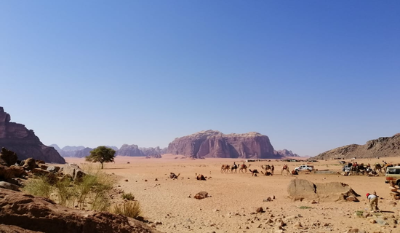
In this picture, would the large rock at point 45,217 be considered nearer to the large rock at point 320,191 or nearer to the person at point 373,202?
the person at point 373,202

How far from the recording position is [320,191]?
1573 centimetres

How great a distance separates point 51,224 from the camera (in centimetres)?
355

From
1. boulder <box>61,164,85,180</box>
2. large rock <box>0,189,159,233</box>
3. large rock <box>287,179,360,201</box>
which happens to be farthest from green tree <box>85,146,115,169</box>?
large rock <box>0,189,159,233</box>

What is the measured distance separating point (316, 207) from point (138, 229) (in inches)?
457

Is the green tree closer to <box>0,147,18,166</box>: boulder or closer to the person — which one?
<box>0,147,18,166</box>: boulder

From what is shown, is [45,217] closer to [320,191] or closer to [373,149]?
[320,191]

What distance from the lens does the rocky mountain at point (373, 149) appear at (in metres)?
89.5

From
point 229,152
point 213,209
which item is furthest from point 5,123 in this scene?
point 229,152

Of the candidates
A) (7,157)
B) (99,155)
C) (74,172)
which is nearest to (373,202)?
(74,172)

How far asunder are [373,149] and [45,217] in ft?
376

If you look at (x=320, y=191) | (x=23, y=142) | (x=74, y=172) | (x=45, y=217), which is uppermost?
(x=23, y=142)

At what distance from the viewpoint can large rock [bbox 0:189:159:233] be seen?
3.46m

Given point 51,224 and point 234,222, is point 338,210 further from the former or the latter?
point 51,224

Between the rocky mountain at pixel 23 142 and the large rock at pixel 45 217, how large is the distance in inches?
4122
